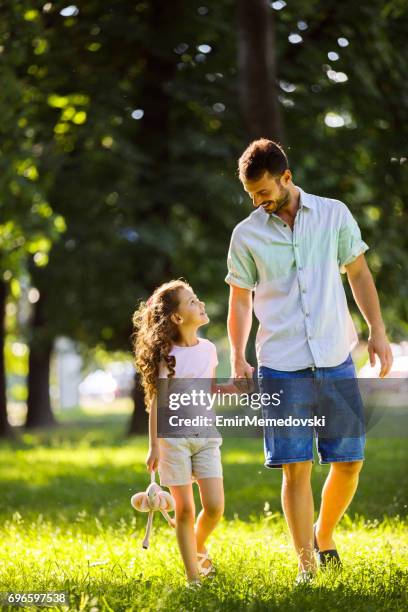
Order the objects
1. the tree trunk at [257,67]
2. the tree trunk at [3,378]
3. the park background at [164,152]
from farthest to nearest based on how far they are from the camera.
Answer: the tree trunk at [3,378] → the park background at [164,152] → the tree trunk at [257,67]

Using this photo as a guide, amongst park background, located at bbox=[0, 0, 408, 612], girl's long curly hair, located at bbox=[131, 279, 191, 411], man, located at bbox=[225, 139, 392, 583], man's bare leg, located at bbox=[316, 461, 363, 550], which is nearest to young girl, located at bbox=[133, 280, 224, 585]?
girl's long curly hair, located at bbox=[131, 279, 191, 411]

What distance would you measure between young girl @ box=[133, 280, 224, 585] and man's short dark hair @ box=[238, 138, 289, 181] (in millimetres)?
684

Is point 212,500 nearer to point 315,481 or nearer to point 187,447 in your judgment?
point 187,447

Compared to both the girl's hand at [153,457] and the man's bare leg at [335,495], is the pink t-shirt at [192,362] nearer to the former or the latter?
the girl's hand at [153,457]

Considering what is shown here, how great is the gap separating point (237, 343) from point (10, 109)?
8411mm

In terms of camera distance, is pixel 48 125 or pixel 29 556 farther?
pixel 48 125

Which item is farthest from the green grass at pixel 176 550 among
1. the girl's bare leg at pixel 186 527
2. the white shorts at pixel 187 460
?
the white shorts at pixel 187 460

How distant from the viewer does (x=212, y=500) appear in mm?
4934

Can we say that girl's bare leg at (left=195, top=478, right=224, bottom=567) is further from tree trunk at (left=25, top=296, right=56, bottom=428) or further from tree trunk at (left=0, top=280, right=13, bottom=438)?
tree trunk at (left=25, top=296, right=56, bottom=428)

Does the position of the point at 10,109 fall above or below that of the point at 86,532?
above

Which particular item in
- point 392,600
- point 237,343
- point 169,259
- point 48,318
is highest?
point 237,343

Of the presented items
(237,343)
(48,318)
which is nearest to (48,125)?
(48,318)

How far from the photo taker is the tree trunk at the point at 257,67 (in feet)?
38.3

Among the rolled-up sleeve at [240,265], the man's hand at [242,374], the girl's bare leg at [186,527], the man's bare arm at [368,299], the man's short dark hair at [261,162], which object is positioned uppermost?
the man's short dark hair at [261,162]
